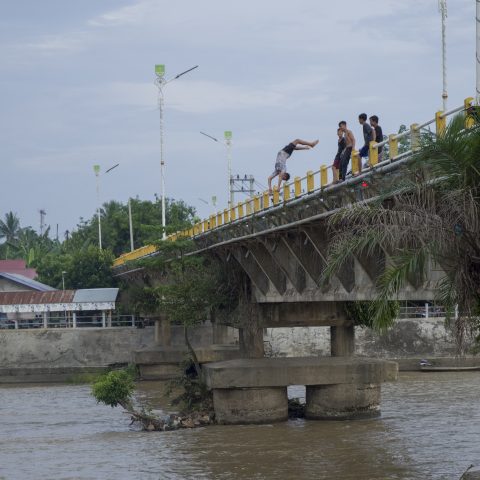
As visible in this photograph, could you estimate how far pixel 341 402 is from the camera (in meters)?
33.7

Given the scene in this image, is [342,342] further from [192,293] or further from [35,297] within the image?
[35,297]

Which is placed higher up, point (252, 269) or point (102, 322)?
point (252, 269)

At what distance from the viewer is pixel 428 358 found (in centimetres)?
5944

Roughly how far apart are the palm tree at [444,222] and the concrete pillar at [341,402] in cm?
1634

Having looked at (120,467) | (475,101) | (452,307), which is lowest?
(120,467)

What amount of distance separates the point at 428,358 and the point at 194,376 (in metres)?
23.0

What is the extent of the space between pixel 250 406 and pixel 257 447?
15.6 feet

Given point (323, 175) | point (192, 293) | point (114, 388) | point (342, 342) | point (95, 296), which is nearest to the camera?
point (323, 175)

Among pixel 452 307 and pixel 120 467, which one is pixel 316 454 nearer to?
pixel 120 467

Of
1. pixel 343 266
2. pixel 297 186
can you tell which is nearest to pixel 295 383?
pixel 297 186

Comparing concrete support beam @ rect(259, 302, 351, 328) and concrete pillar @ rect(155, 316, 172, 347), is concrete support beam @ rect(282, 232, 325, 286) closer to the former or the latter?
concrete support beam @ rect(259, 302, 351, 328)

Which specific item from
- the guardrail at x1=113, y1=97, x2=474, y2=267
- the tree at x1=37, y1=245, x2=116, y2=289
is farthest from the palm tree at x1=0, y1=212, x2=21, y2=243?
the guardrail at x1=113, y1=97, x2=474, y2=267

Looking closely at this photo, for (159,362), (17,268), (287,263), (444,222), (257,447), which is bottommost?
(257,447)

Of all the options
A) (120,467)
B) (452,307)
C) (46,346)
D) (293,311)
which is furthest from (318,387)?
(46,346)
